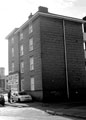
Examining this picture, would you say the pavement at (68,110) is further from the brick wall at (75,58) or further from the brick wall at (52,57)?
the brick wall at (75,58)

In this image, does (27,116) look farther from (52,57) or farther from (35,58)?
(35,58)

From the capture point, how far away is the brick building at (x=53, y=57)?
26.6m

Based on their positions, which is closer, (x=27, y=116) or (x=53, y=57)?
(x=27, y=116)

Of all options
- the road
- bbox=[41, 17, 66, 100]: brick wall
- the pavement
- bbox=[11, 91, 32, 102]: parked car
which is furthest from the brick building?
the road

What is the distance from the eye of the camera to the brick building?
2661 centimetres

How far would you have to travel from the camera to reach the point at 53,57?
2747cm

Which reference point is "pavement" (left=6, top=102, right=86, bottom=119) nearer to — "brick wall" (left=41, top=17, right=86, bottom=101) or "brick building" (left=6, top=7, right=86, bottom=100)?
"brick building" (left=6, top=7, right=86, bottom=100)

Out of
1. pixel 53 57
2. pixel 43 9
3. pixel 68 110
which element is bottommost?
pixel 68 110

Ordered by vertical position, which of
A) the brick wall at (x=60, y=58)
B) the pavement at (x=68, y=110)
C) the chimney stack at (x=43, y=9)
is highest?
the chimney stack at (x=43, y=9)

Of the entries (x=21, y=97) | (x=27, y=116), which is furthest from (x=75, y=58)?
(x=27, y=116)

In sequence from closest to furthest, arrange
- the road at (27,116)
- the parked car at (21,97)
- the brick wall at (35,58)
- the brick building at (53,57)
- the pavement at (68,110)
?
the road at (27,116)
the pavement at (68,110)
the parked car at (21,97)
the brick building at (53,57)
the brick wall at (35,58)

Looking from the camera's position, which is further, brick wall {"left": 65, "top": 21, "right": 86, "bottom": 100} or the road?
brick wall {"left": 65, "top": 21, "right": 86, "bottom": 100}

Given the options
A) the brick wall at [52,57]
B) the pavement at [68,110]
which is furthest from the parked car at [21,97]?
the pavement at [68,110]

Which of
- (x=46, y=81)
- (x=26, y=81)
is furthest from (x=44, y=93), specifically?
(x=26, y=81)
